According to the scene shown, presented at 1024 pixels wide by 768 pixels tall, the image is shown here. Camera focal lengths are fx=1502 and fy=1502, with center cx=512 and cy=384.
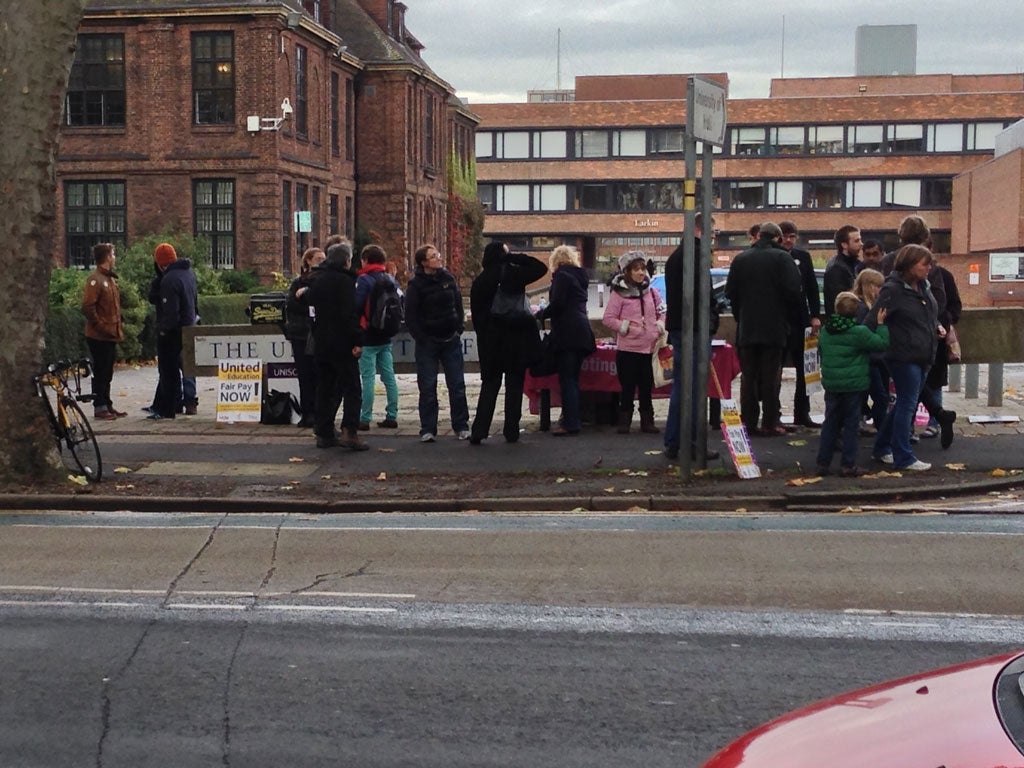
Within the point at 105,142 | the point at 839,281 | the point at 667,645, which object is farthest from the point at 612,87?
the point at 667,645

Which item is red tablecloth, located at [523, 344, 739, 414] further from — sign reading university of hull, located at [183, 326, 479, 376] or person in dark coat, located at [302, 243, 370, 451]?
person in dark coat, located at [302, 243, 370, 451]

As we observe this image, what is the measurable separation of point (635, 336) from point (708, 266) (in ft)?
7.98

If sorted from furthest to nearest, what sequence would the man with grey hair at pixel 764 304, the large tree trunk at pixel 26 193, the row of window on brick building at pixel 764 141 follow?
the row of window on brick building at pixel 764 141, the man with grey hair at pixel 764 304, the large tree trunk at pixel 26 193

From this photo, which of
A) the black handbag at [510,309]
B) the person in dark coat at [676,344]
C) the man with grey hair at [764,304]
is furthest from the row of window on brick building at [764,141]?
the person in dark coat at [676,344]

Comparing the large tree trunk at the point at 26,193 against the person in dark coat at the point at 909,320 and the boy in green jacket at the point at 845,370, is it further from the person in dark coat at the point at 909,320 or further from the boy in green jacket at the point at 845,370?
the person in dark coat at the point at 909,320

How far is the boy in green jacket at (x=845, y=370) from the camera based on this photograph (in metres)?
12.1

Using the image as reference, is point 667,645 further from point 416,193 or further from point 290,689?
point 416,193

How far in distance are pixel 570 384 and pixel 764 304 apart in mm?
2044

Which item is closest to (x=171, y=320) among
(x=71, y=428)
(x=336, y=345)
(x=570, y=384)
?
(x=336, y=345)

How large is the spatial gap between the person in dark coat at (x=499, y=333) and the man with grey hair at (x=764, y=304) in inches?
74.6

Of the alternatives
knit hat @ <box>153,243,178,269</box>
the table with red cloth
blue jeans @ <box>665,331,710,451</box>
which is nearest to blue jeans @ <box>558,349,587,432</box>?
the table with red cloth

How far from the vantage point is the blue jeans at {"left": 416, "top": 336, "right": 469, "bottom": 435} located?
579 inches

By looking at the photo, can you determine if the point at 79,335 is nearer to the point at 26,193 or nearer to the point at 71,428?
the point at 71,428

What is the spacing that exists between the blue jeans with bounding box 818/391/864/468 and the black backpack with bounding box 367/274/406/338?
455 cm
